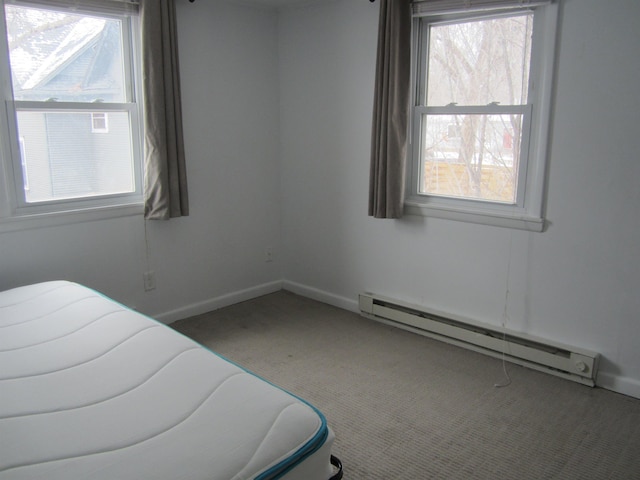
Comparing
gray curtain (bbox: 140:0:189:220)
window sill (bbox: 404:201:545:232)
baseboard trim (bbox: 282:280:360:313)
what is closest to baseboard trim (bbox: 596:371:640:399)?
window sill (bbox: 404:201:545:232)

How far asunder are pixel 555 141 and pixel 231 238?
2.37 meters

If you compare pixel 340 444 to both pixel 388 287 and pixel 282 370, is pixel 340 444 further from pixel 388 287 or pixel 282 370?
pixel 388 287

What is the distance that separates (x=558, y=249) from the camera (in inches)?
114

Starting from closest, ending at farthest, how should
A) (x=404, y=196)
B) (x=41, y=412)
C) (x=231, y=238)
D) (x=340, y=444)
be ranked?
(x=41, y=412) < (x=340, y=444) < (x=404, y=196) < (x=231, y=238)

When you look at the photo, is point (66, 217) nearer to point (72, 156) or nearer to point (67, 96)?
point (72, 156)

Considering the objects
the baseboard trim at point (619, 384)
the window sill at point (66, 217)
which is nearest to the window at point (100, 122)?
the window sill at point (66, 217)

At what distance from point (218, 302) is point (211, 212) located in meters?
0.70

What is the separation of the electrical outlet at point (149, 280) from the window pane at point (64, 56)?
114 cm

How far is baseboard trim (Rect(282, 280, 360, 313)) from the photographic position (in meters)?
3.97

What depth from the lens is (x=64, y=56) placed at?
9.87ft

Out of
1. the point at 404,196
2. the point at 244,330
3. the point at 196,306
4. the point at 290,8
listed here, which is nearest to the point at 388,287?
the point at 404,196

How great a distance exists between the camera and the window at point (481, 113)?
289cm

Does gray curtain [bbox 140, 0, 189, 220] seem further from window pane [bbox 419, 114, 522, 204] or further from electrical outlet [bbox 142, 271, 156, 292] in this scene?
window pane [bbox 419, 114, 522, 204]

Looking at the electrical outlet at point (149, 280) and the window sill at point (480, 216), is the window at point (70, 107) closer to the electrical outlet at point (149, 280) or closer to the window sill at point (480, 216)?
the electrical outlet at point (149, 280)
